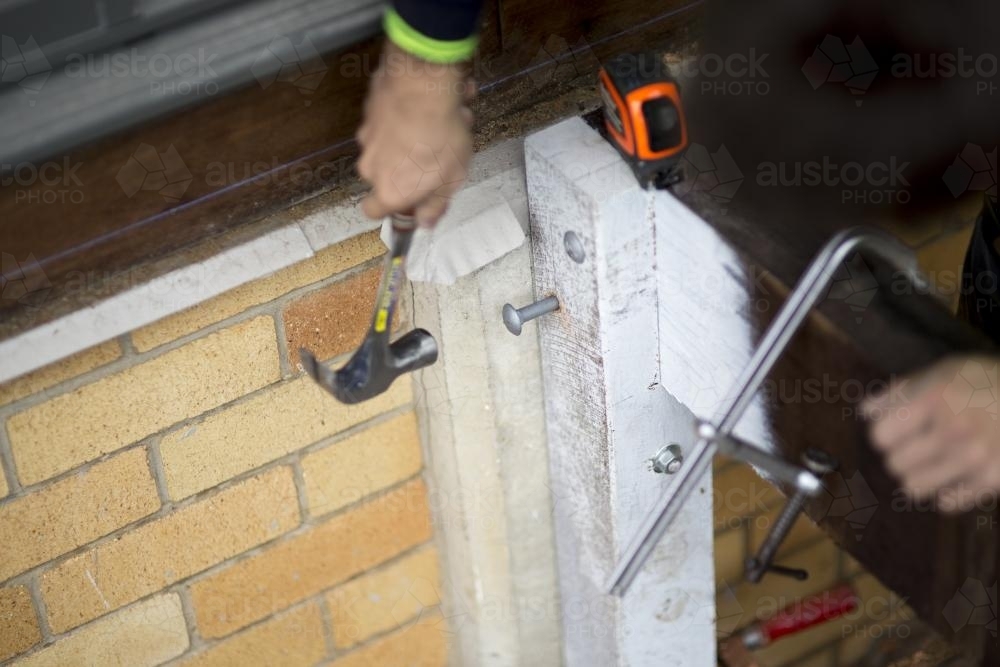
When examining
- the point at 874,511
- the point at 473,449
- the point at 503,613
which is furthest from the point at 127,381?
the point at 874,511

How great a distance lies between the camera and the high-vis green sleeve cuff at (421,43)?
1105mm

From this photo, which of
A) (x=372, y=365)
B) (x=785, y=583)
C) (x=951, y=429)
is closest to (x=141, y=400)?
(x=372, y=365)

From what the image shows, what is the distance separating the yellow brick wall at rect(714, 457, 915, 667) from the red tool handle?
6 centimetres

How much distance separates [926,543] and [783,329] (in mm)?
256

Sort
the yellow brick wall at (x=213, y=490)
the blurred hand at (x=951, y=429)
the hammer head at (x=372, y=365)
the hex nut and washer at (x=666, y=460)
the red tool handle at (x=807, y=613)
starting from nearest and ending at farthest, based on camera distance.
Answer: the blurred hand at (x=951, y=429)
the hammer head at (x=372, y=365)
the yellow brick wall at (x=213, y=490)
the hex nut and washer at (x=666, y=460)
the red tool handle at (x=807, y=613)

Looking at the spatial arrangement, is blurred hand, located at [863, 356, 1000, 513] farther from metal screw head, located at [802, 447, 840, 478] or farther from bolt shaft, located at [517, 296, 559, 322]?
bolt shaft, located at [517, 296, 559, 322]

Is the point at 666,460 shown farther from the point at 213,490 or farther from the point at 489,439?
the point at 213,490

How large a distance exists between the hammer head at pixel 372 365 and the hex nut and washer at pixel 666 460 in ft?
1.29

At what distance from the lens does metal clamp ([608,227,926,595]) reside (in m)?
1.14

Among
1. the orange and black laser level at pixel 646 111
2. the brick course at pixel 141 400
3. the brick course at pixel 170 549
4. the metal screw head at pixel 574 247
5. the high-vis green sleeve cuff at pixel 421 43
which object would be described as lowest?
the brick course at pixel 170 549

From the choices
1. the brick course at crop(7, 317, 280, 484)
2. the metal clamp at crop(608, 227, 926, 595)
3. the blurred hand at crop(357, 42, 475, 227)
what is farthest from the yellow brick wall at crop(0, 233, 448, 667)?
the metal clamp at crop(608, 227, 926, 595)

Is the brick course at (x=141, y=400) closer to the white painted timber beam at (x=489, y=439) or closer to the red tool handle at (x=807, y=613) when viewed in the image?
the white painted timber beam at (x=489, y=439)

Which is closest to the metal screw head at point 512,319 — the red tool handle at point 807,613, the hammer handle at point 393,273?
the hammer handle at point 393,273

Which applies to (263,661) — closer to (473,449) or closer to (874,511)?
(473,449)
